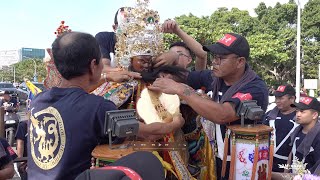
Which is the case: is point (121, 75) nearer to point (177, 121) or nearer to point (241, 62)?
point (177, 121)

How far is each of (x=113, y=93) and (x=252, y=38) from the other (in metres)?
28.0

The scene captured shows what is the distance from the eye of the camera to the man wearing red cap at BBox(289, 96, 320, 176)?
3.82m

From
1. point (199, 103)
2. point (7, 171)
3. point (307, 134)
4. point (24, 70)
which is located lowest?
point (24, 70)

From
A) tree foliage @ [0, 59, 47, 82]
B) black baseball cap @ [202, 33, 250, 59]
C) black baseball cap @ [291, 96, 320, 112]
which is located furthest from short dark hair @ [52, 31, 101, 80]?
tree foliage @ [0, 59, 47, 82]

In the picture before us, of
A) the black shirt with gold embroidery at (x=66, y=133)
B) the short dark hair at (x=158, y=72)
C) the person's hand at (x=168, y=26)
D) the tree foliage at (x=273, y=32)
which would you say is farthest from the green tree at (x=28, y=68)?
the black shirt with gold embroidery at (x=66, y=133)

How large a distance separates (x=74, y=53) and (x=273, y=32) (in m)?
31.2

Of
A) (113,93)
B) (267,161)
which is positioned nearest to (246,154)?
(267,161)

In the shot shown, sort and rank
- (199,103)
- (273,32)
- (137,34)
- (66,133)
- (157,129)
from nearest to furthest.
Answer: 1. (66,133)
2. (157,129)
3. (199,103)
4. (137,34)
5. (273,32)

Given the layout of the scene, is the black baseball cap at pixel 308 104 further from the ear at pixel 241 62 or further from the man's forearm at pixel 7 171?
the man's forearm at pixel 7 171

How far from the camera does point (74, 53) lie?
1.74 m

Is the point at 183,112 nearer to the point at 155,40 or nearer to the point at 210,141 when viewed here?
the point at 210,141

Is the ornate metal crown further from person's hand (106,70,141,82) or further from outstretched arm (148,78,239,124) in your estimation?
outstretched arm (148,78,239,124)

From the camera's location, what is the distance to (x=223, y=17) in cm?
3441

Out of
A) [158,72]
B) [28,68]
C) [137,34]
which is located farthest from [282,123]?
[28,68]
